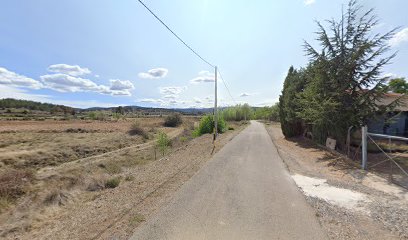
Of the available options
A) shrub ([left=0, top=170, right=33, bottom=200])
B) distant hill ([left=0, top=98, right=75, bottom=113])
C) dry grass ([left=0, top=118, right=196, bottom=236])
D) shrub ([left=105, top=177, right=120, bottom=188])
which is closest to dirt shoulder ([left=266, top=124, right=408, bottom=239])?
dry grass ([left=0, top=118, right=196, bottom=236])

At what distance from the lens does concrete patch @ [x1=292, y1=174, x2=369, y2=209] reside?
6.75m

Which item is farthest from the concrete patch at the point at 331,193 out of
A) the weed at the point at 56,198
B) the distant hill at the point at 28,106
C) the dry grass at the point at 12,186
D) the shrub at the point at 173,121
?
the distant hill at the point at 28,106

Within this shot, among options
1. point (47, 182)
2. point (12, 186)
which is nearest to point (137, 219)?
point (12, 186)

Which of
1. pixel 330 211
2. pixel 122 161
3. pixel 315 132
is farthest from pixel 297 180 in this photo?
pixel 122 161

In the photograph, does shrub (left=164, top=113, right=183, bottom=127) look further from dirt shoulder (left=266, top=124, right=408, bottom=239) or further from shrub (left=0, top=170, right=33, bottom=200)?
dirt shoulder (left=266, top=124, right=408, bottom=239)

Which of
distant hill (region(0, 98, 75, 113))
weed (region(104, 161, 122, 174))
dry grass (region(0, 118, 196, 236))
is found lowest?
weed (region(104, 161, 122, 174))

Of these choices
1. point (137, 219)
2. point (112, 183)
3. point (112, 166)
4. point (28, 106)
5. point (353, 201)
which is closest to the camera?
point (137, 219)

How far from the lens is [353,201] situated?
6.83 metres

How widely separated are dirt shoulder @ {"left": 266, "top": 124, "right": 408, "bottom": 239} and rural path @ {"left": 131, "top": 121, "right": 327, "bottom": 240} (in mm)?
365

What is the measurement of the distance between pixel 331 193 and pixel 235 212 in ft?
10.6

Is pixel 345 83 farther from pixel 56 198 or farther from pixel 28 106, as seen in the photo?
pixel 28 106

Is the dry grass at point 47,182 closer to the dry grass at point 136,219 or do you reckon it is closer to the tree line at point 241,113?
the dry grass at point 136,219

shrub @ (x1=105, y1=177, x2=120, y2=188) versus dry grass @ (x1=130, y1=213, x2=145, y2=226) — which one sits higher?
dry grass @ (x1=130, y1=213, x2=145, y2=226)

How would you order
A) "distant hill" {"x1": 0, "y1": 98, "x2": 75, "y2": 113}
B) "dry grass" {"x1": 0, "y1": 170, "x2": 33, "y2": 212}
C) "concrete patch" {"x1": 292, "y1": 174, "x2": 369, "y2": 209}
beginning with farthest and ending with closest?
1. "distant hill" {"x1": 0, "y1": 98, "x2": 75, "y2": 113}
2. "dry grass" {"x1": 0, "y1": 170, "x2": 33, "y2": 212}
3. "concrete patch" {"x1": 292, "y1": 174, "x2": 369, "y2": 209}
